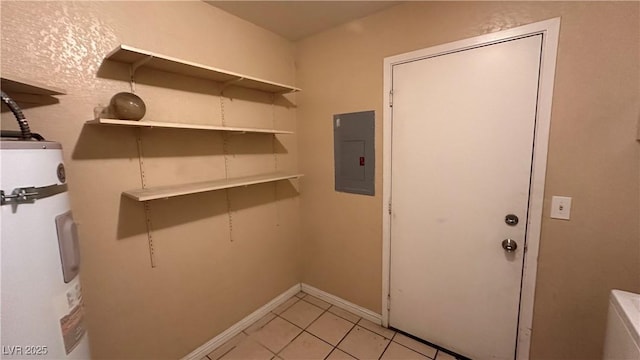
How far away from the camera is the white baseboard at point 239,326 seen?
1840 mm

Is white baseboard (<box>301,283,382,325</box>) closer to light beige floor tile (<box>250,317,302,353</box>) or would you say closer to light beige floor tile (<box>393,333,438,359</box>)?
light beige floor tile (<box>393,333,438,359</box>)

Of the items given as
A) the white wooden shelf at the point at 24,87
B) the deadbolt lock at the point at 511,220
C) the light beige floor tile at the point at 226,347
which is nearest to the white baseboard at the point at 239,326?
the light beige floor tile at the point at 226,347

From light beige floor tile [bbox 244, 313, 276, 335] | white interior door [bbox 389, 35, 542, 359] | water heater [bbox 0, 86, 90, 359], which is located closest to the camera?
water heater [bbox 0, 86, 90, 359]

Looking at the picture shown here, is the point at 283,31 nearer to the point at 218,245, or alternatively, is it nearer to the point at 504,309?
the point at 218,245

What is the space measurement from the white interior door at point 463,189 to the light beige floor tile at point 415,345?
6cm

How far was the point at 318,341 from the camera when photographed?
1.99 m

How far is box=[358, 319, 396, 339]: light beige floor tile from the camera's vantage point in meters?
2.05

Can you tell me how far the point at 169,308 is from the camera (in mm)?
1672

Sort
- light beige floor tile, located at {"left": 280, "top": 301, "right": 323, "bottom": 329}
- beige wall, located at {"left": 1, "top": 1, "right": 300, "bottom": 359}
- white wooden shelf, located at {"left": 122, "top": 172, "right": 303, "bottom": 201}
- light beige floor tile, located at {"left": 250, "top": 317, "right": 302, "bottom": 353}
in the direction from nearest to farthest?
beige wall, located at {"left": 1, "top": 1, "right": 300, "bottom": 359}, white wooden shelf, located at {"left": 122, "top": 172, "right": 303, "bottom": 201}, light beige floor tile, located at {"left": 250, "top": 317, "right": 302, "bottom": 353}, light beige floor tile, located at {"left": 280, "top": 301, "right": 323, "bottom": 329}

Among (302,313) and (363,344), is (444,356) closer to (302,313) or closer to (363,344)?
(363,344)

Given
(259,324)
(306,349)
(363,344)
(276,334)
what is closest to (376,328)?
(363,344)

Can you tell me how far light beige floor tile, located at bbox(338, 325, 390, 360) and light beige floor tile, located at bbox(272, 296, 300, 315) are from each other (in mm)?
667

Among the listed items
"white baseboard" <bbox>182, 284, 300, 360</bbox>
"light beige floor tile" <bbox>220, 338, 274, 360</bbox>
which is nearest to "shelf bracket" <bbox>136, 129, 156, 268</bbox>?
"white baseboard" <bbox>182, 284, 300, 360</bbox>

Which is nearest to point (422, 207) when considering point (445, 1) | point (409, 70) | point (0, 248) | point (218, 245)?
point (409, 70)
